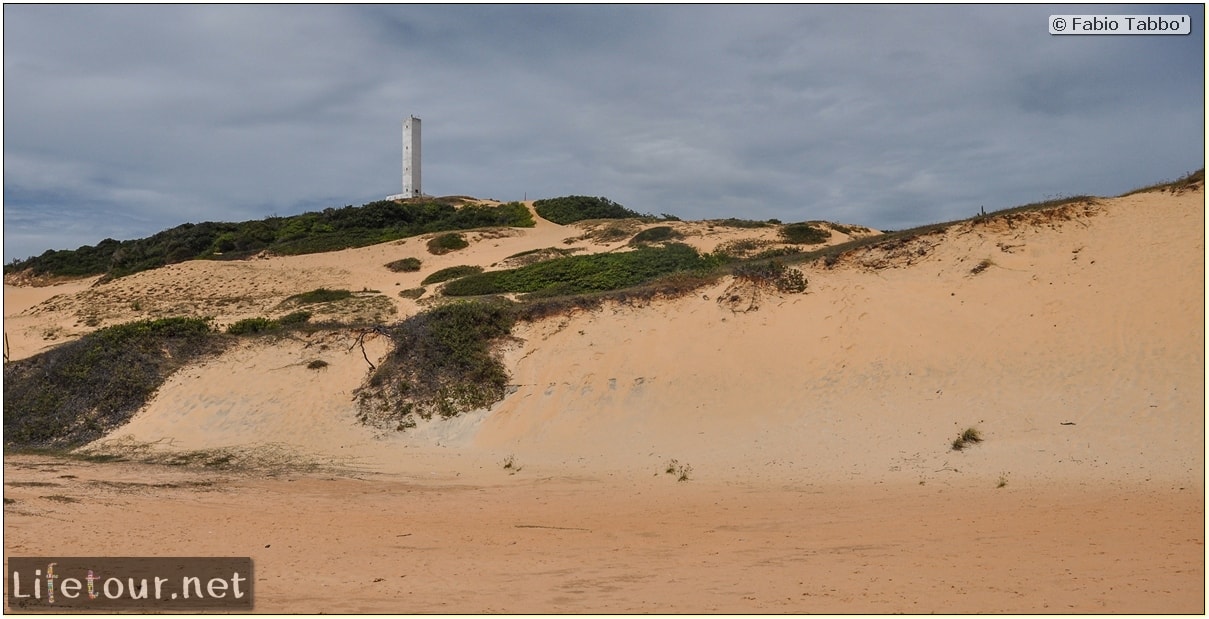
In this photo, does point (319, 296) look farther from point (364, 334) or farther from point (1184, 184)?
point (1184, 184)

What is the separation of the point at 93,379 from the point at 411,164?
4148 cm

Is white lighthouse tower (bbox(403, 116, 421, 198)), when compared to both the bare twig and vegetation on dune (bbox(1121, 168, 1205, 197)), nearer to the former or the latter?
the bare twig

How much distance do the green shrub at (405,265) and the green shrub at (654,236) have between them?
1123cm

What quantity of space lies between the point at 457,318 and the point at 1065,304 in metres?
13.5

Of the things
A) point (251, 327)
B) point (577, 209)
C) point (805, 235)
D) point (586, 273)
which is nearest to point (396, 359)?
point (251, 327)

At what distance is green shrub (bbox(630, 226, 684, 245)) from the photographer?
39062mm

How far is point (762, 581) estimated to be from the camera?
6539 mm

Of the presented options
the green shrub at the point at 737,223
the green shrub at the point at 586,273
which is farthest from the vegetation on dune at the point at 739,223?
the green shrub at the point at 586,273

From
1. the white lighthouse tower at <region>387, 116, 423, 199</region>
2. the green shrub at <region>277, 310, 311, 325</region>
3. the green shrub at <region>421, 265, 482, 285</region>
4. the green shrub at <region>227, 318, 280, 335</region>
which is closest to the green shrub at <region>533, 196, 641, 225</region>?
the white lighthouse tower at <region>387, 116, 423, 199</region>

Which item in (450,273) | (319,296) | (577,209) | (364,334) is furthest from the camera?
(577,209)

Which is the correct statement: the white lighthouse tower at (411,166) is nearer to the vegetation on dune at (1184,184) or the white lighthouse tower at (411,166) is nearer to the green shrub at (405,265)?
the green shrub at (405,265)


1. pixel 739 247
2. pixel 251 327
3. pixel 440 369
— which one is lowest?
pixel 440 369

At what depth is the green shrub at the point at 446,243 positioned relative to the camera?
4228 cm

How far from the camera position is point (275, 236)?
47562mm
